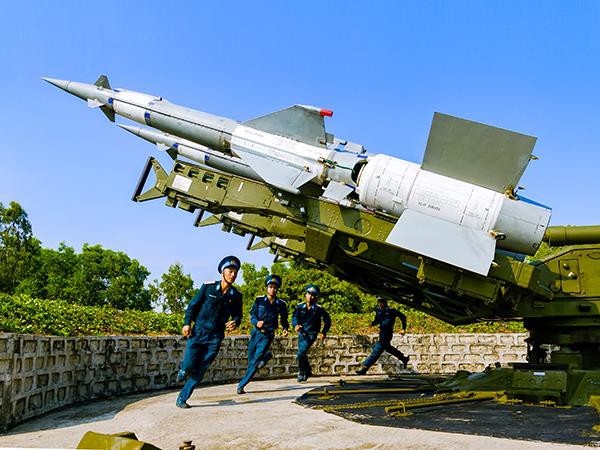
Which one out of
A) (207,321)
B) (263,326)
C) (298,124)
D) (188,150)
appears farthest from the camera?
(188,150)

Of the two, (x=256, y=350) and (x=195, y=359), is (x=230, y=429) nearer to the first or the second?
(x=195, y=359)

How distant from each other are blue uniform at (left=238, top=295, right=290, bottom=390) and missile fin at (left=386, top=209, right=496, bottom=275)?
8.03 feet

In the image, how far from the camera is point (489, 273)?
6.11 metres

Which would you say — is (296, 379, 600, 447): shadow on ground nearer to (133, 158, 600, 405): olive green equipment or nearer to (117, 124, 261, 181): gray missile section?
(133, 158, 600, 405): olive green equipment

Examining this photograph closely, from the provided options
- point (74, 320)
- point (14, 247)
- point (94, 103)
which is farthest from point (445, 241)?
point (14, 247)

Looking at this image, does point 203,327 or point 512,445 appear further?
point 203,327

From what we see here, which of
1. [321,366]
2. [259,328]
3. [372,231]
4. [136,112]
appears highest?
[136,112]

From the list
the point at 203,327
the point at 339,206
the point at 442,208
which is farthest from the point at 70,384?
the point at 442,208

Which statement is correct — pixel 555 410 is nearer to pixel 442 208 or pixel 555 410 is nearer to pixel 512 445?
pixel 512 445

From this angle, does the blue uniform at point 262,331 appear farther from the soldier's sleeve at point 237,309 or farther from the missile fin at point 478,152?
the missile fin at point 478,152

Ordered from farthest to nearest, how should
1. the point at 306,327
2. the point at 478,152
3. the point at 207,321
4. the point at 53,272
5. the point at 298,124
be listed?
the point at 53,272
the point at 306,327
the point at 298,124
the point at 478,152
the point at 207,321

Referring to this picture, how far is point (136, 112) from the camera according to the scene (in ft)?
29.2

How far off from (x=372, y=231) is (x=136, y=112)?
186 inches

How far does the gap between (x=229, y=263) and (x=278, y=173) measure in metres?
1.38
